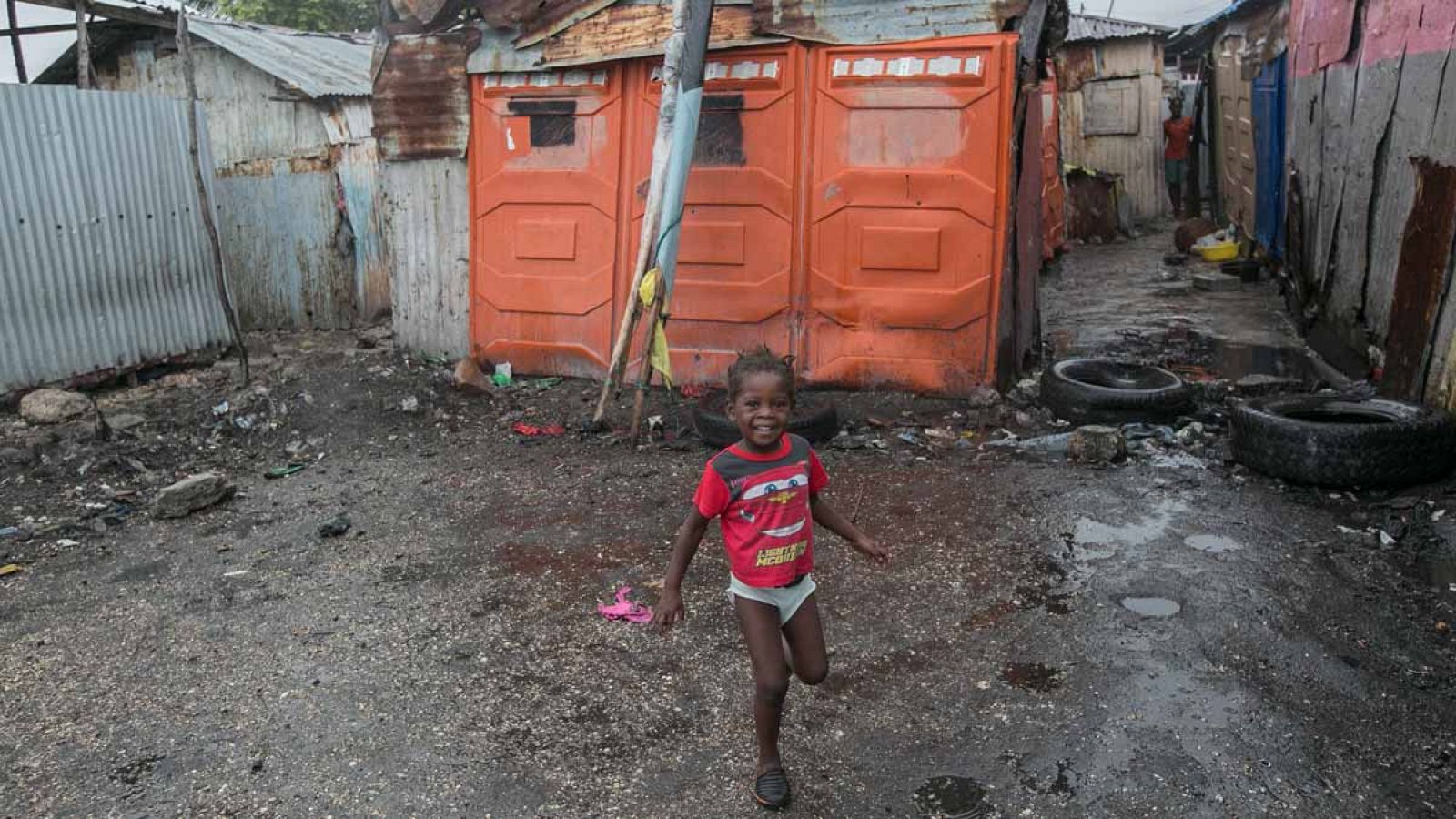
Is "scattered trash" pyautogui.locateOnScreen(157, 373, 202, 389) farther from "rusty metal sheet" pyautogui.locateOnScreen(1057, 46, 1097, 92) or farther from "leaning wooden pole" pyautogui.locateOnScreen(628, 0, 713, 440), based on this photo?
"rusty metal sheet" pyautogui.locateOnScreen(1057, 46, 1097, 92)

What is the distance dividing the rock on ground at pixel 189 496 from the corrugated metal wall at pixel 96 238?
288cm

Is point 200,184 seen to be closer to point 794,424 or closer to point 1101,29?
point 794,424

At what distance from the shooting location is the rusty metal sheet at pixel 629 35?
294 inches

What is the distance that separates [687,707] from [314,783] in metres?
1.19

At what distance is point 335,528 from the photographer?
18.7ft

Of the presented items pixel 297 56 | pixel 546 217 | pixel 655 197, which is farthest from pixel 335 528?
pixel 297 56

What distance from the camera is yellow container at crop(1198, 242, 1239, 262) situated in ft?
47.1

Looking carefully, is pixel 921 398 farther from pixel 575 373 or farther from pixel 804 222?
pixel 575 373

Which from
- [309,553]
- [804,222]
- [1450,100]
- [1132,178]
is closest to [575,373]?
[804,222]

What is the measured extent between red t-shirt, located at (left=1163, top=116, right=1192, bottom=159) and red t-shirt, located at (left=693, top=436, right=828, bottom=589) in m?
17.8

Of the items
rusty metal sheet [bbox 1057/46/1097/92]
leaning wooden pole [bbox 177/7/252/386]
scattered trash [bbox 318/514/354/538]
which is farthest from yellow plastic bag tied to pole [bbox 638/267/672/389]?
rusty metal sheet [bbox 1057/46/1097/92]

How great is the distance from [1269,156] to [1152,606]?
30.6 feet

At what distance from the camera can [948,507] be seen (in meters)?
5.75

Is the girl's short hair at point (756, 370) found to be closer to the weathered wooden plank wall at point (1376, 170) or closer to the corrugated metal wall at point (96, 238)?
the weathered wooden plank wall at point (1376, 170)
